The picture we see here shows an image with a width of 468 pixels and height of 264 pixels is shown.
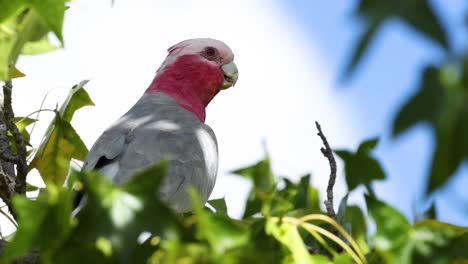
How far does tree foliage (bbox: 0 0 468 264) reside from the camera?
3.12ft

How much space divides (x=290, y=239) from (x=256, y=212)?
1.15 ft

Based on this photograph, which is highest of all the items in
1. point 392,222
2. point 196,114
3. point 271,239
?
point 392,222

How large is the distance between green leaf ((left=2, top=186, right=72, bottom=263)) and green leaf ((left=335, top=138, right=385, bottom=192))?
32.6 inches

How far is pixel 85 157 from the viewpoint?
13.0 feet

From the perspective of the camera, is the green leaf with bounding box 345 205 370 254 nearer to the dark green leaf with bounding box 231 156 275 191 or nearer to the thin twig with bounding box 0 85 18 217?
the dark green leaf with bounding box 231 156 275 191

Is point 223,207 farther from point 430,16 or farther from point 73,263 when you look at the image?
point 430,16

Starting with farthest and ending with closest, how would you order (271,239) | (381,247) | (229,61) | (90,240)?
1. (229,61)
2. (271,239)
3. (381,247)
4. (90,240)

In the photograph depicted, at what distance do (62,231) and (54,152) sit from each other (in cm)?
233

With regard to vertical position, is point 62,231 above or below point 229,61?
above

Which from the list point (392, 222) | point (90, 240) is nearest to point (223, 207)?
point (392, 222)

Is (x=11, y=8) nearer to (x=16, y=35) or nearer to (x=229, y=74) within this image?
(x=16, y=35)

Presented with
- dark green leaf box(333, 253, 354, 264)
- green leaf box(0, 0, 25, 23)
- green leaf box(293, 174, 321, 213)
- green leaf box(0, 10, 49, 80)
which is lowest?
green leaf box(293, 174, 321, 213)

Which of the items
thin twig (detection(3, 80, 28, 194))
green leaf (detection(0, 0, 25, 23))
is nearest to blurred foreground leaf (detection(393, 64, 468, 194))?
green leaf (detection(0, 0, 25, 23))

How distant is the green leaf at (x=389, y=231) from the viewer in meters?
1.66
